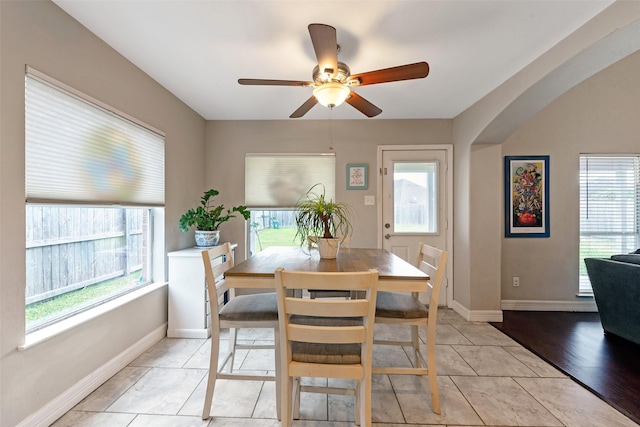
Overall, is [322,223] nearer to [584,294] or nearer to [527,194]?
[527,194]

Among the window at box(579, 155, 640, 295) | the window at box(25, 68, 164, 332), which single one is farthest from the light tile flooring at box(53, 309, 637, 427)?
the window at box(579, 155, 640, 295)

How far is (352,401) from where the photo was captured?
182 cm

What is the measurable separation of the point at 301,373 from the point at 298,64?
219 cm

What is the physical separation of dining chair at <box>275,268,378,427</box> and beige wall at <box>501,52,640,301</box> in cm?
308

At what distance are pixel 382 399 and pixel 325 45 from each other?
7.12 feet

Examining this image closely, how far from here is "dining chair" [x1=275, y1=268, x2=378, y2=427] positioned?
124cm

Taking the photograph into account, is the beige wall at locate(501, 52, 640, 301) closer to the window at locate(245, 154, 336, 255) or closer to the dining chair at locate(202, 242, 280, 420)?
the window at locate(245, 154, 336, 255)

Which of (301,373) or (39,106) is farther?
(39,106)

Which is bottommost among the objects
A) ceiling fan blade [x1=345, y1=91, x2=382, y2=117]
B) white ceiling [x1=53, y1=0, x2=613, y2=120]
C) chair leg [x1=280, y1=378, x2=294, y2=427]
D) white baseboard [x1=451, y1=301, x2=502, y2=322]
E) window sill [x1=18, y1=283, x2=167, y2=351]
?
white baseboard [x1=451, y1=301, x2=502, y2=322]

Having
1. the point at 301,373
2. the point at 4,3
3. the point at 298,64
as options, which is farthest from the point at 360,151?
the point at 4,3

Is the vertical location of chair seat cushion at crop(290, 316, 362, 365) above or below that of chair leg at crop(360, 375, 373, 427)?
above

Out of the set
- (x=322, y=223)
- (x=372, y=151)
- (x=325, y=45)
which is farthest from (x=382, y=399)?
(x=372, y=151)

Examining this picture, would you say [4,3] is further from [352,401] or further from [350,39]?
[352,401]

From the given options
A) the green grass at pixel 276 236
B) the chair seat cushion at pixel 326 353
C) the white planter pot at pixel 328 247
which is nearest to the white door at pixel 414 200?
the green grass at pixel 276 236
